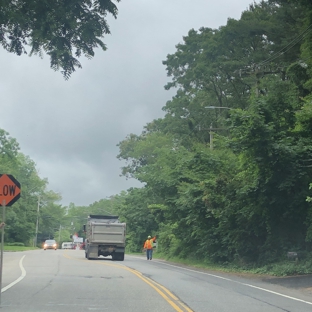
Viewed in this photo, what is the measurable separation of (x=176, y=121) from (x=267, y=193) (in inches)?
1114

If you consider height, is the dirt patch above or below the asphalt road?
above

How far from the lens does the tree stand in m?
11.9

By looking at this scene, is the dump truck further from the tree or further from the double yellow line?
the tree

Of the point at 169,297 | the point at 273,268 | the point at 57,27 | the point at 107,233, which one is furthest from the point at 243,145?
the point at 107,233

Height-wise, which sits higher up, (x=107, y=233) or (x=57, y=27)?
(x=57, y=27)


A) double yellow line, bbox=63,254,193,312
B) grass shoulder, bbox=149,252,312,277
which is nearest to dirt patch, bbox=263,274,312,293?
grass shoulder, bbox=149,252,312,277

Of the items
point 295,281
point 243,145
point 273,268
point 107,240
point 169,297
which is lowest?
point 169,297

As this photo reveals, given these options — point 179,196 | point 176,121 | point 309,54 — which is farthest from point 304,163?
point 176,121

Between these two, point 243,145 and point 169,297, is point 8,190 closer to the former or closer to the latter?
point 169,297

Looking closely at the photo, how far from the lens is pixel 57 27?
12289 mm

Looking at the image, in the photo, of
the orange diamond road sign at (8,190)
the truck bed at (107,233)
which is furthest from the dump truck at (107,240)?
the orange diamond road sign at (8,190)

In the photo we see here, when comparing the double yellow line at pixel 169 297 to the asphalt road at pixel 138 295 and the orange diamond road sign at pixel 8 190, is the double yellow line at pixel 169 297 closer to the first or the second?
the asphalt road at pixel 138 295

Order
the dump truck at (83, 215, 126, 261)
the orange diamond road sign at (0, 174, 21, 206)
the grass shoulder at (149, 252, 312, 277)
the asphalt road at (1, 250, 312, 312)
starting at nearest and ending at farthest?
the asphalt road at (1, 250, 312, 312) → the orange diamond road sign at (0, 174, 21, 206) → the grass shoulder at (149, 252, 312, 277) → the dump truck at (83, 215, 126, 261)

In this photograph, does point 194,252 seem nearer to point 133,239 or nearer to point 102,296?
point 102,296
